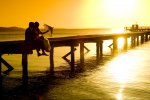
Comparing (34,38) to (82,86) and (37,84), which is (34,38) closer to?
(37,84)

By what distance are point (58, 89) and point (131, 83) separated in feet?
12.8

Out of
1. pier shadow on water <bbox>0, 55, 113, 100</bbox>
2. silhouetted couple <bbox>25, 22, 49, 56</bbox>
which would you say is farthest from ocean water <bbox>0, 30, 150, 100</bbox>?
silhouetted couple <bbox>25, 22, 49, 56</bbox>

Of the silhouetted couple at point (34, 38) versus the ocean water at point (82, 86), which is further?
the silhouetted couple at point (34, 38)

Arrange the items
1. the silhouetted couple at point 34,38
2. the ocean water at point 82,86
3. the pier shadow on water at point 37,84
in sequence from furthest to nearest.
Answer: the silhouetted couple at point 34,38 → the pier shadow on water at point 37,84 → the ocean water at point 82,86

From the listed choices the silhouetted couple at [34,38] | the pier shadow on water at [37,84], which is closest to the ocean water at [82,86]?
the pier shadow on water at [37,84]

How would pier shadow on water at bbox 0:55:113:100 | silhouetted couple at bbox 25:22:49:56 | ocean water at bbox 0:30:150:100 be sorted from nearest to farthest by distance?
1. ocean water at bbox 0:30:150:100
2. pier shadow on water at bbox 0:55:113:100
3. silhouetted couple at bbox 25:22:49:56

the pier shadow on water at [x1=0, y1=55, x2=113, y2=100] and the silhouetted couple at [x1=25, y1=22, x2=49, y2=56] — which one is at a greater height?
the silhouetted couple at [x1=25, y1=22, x2=49, y2=56]

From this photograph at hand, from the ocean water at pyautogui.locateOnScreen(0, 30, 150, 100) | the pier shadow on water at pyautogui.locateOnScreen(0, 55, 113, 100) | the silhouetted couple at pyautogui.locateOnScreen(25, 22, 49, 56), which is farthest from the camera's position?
the silhouetted couple at pyautogui.locateOnScreen(25, 22, 49, 56)

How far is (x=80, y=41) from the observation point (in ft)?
83.1

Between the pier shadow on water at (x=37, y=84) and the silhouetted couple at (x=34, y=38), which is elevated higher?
the silhouetted couple at (x=34, y=38)

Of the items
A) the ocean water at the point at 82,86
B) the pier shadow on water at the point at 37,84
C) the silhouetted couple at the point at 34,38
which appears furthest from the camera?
the silhouetted couple at the point at 34,38

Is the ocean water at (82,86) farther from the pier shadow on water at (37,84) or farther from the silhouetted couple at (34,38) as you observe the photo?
the silhouetted couple at (34,38)

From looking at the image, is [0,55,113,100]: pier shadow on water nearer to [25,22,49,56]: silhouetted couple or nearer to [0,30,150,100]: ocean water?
[0,30,150,100]: ocean water

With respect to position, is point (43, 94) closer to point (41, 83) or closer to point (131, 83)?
point (41, 83)
